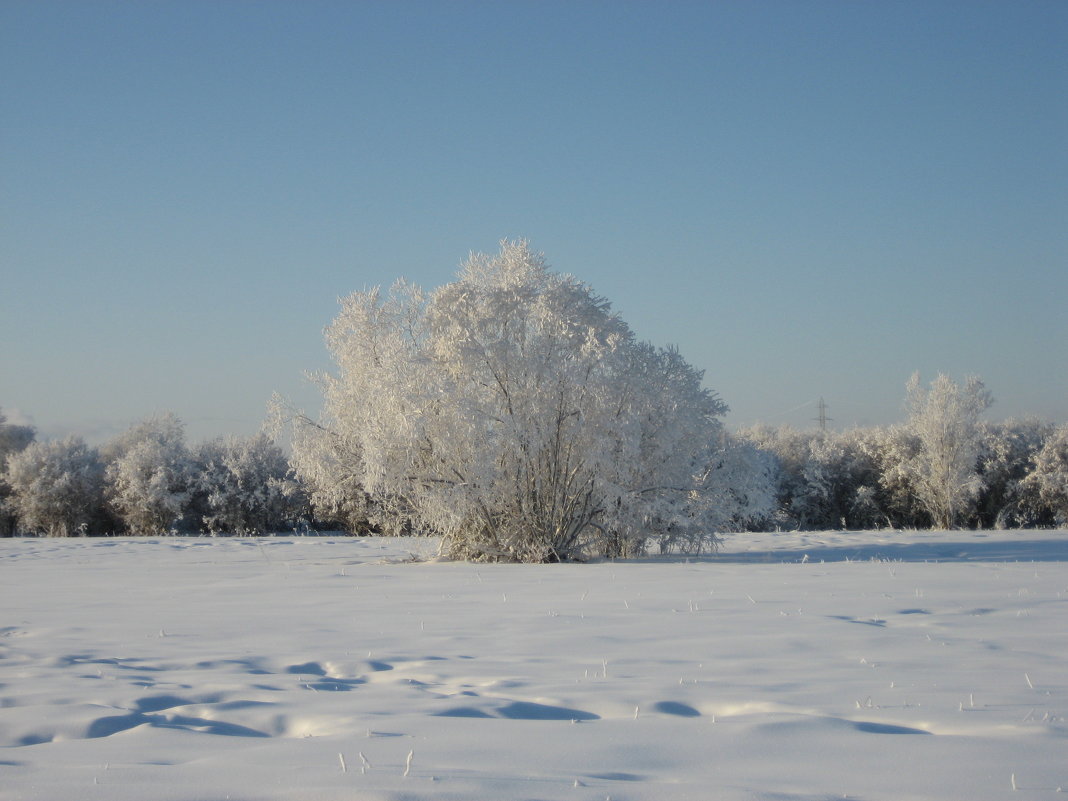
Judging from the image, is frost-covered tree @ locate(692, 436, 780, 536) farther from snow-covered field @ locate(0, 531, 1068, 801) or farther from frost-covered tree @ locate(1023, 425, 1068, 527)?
frost-covered tree @ locate(1023, 425, 1068, 527)

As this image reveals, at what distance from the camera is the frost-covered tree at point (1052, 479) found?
128ft

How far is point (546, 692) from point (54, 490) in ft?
121

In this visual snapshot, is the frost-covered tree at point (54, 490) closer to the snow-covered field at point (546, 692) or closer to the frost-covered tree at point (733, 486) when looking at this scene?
the frost-covered tree at point (733, 486)

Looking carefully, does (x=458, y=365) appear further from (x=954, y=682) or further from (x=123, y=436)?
(x=123, y=436)

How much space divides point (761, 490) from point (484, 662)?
14.4 m

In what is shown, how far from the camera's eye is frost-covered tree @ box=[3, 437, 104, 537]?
36.9 metres

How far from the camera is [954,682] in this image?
5.55 metres

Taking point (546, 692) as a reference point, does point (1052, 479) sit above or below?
above

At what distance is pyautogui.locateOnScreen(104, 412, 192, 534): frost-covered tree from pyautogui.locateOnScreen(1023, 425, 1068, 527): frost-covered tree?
3590 cm

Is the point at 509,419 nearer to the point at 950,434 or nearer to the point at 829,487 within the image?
the point at 950,434

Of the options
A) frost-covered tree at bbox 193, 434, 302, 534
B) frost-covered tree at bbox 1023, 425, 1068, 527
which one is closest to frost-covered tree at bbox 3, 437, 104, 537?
frost-covered tree at bbox 193, 434, 302, 534

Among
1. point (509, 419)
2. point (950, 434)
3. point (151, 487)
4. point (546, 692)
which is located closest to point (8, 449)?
point (151, 487)

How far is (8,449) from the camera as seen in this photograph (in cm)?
4447

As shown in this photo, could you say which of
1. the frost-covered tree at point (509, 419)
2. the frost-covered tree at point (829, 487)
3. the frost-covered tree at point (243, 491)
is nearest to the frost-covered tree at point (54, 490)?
the frost-covered tree at point (243, 491)
